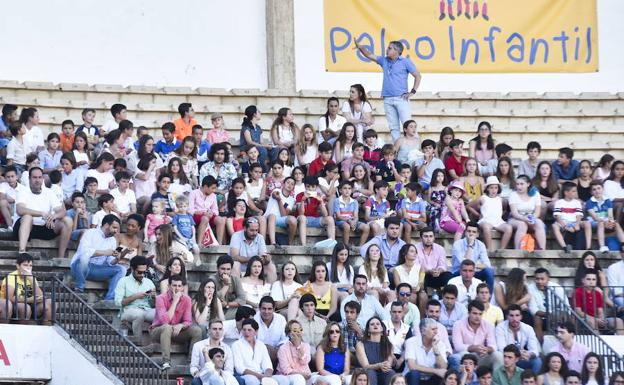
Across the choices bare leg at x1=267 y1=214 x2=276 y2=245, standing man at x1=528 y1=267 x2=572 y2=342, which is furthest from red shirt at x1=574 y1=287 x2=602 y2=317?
bare leg at x1=267 y1=214 x2=276 y2=245

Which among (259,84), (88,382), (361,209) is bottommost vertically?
(88,382)

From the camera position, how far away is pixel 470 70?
31.2 metres

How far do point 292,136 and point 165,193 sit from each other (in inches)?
128

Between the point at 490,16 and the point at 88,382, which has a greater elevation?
the point at 490,16

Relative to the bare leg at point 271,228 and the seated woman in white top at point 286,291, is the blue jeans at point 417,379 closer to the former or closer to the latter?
the seated woman in white top at point 286,291

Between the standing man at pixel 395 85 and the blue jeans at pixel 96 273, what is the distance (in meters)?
6.40

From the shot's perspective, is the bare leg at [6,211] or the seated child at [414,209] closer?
the bare leg at [6,211]

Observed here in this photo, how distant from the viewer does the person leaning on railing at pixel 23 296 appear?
2167 centimetres

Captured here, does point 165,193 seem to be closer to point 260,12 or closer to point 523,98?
point 260,12

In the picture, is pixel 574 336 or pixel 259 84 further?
pixel 259 84

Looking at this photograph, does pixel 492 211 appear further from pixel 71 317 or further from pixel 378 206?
pixel 71 317

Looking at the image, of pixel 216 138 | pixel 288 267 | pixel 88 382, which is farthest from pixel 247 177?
pixel 88 382

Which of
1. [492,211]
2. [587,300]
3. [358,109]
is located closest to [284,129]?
[358,109]

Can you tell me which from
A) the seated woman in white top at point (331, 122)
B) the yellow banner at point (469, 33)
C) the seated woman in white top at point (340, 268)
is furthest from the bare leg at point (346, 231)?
the yellow banner at point (469, 33)
